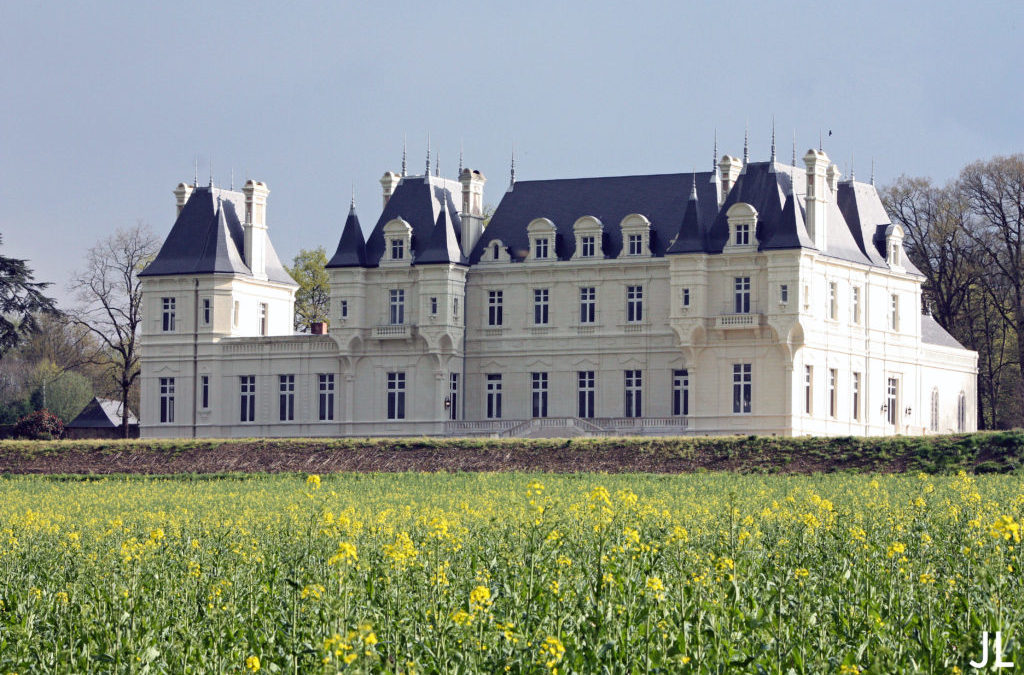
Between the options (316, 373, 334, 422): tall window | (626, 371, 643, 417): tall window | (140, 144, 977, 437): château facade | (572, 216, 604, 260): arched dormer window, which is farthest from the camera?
(316, 373, 334, 422): tall window

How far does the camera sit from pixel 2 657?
16609mm

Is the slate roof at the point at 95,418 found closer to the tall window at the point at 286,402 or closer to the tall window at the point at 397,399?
the tall window at the point at 286,402

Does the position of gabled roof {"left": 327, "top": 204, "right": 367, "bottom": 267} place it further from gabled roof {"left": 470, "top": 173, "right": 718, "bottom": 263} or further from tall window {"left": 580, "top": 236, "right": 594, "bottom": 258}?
tall window {"left": 580, "top": 236, "right": 594, "bottom": 258}

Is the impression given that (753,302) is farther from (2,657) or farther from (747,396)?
(2,657)

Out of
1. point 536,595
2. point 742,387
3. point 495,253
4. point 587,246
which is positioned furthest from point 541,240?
point 536,595

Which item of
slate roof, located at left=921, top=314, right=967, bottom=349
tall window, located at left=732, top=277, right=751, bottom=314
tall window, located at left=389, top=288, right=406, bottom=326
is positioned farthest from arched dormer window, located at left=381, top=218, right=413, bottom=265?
slate roof, located at left=921, top=314, right=967, bottom=349

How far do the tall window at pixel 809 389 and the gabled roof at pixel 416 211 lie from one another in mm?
14807

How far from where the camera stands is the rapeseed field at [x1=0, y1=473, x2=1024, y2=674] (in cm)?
1528

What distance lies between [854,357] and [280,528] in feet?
137

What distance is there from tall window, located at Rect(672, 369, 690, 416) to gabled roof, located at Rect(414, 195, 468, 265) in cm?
947

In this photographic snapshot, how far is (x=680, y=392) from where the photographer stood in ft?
216

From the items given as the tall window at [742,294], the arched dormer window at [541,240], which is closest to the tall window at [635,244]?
the arched dormer window at [541,240]

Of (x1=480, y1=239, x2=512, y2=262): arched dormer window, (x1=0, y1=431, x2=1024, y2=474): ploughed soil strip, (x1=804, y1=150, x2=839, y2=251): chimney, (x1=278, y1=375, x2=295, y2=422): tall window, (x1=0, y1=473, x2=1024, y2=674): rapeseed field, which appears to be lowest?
(x1=0, y1=473, x2=1024, y2=674): rapeseed field

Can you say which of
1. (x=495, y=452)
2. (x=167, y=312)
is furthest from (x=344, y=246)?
(x=495, y=452)
